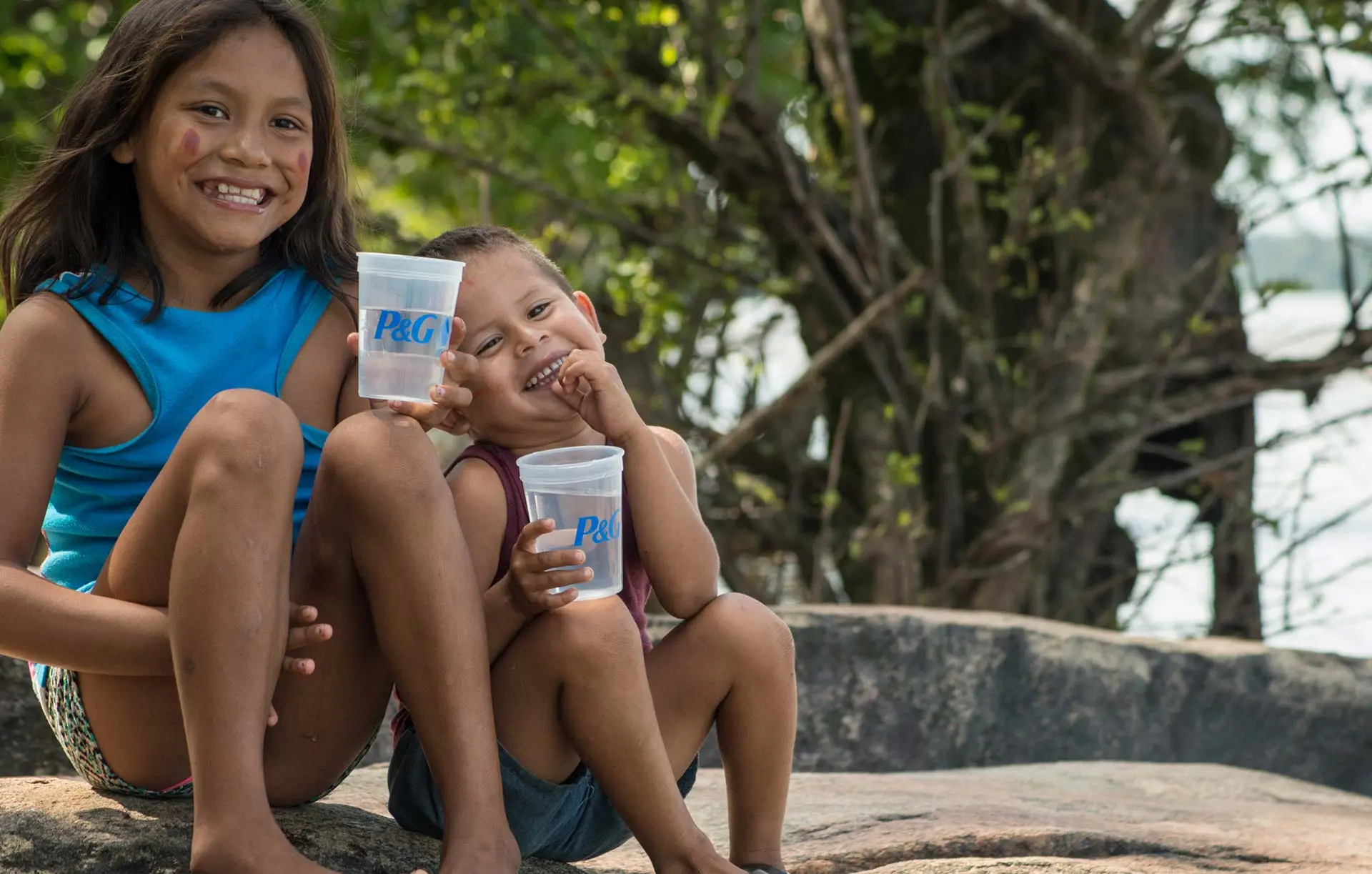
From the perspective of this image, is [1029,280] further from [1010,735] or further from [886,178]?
[1010,735]

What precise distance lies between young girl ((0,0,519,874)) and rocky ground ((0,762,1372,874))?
0.11 meters

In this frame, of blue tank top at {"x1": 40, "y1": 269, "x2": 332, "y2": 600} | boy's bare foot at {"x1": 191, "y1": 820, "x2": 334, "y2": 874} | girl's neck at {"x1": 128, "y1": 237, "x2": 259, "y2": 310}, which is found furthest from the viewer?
girl's neck at {"x1": 128, "y1": 237, "x2": 259, "y2": 310}

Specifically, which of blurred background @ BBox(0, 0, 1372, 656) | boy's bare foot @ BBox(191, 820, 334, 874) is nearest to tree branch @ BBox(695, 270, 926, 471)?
blurred background @ BBox(0, 0, 1372, 656)

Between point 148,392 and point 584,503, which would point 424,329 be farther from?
point 148,392

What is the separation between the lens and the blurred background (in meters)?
5.18

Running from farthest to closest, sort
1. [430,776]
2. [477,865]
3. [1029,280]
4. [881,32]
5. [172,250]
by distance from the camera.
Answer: [1029,280]
[881,32]
[172,250]
[430,776]
[477,865]

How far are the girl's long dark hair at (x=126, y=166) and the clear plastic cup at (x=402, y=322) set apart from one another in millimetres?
405

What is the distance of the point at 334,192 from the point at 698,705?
1.04 metres

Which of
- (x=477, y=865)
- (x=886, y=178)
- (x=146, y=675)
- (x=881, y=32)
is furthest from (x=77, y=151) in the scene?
(x=886, y=178)

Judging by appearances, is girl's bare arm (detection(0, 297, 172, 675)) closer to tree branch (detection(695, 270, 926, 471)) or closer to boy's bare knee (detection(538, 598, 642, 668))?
boy's bare knee (detection(538, 598, 642, 668))

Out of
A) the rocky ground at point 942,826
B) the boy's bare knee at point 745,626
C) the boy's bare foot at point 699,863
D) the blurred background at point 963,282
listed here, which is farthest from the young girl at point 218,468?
the blurred background at point 963,282

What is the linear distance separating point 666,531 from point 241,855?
73cm

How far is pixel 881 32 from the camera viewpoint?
5.27 metres

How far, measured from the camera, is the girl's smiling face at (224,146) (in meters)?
2.27
